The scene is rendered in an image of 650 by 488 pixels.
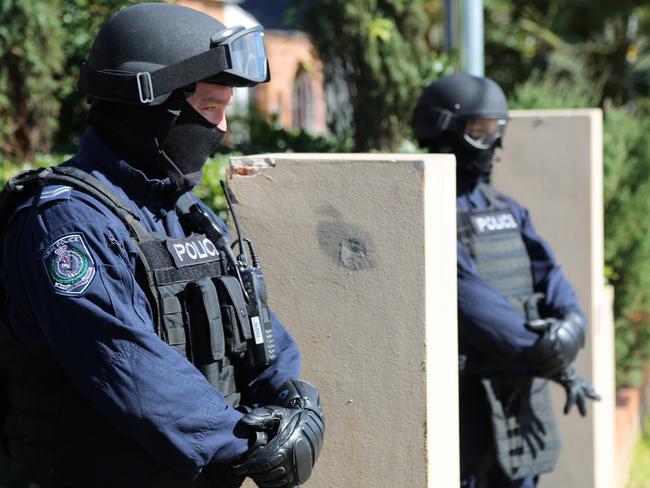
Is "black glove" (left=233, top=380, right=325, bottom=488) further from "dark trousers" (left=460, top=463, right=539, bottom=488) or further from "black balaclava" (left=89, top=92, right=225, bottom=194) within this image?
"dark trousers" (left=460, top=463, right=539, bottom=488)

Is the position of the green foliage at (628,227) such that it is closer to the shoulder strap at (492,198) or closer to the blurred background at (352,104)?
the blurred background at (352,104)

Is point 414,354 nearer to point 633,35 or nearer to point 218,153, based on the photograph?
point 218,153

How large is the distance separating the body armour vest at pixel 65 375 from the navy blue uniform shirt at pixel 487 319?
4.87 ft

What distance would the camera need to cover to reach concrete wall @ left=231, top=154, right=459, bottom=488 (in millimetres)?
2674

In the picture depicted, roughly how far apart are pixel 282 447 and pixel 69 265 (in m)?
0.58

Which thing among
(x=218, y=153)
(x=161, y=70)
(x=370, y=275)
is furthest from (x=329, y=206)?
(x=218, y=153)

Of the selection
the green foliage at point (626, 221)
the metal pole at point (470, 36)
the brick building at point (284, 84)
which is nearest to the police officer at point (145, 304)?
the metal pole at point (470, 36)

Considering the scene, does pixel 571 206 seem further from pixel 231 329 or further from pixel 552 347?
pixel 231 329

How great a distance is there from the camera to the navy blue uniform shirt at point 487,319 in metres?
3.62

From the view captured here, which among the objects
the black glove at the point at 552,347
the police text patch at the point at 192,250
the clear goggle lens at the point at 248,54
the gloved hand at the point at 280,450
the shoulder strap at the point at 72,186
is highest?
the clear goggle lens at the point at 248,54

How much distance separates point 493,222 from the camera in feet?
12.7

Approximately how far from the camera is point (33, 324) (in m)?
2.20

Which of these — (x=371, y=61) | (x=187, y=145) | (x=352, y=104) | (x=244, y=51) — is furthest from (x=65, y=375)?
(x=352, y=104)

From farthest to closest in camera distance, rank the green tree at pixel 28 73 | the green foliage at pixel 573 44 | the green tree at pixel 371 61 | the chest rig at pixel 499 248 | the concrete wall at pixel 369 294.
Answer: the green foliage at pixel 573 44 < the green tree at pixel 371 61 < the green tree at pixel 28 73 < the chest rig at pixel 499 248 < the concrete wall at pixel 369 294
